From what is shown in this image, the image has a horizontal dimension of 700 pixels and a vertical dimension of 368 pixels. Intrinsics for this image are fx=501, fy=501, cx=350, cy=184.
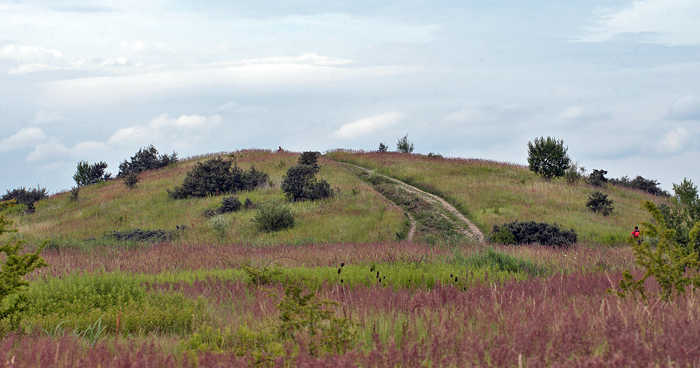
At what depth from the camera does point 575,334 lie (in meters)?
3.35

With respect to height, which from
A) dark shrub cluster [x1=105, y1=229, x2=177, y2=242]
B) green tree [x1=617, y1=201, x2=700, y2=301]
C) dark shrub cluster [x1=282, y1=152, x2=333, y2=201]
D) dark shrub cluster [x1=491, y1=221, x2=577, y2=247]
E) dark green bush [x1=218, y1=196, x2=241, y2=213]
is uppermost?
dark shrub cluster [x1=282, y1=152, x2=333, y2=201]

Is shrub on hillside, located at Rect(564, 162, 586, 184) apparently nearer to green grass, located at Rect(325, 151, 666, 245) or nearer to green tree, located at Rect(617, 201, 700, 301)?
green grass, located at Rect(325, 151, 666, 245)

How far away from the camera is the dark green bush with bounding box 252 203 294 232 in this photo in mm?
19484

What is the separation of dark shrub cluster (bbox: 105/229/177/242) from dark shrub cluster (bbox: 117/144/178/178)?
70.0 ft

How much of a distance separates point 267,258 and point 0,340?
745 cm

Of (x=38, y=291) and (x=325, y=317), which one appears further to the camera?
(x=38, y=291)

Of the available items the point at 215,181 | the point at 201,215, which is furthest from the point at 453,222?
the point at 215,181

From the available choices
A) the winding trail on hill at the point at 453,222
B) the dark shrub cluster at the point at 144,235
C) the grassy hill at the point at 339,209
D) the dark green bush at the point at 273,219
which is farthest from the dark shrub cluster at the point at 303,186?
the dark shrub cluster at the point at 144,235

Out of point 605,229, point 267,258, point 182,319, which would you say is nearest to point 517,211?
point 605,229

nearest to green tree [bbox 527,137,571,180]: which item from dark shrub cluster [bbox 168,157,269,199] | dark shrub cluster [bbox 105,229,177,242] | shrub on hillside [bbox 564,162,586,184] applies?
shrub on hillside [bbox 564,162,586,184]

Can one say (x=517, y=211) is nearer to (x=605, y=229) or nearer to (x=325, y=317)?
(x=605, y=229)

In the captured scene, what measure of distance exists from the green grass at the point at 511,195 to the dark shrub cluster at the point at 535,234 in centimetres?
233

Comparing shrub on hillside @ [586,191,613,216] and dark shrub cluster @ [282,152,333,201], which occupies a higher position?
dark shrub cluster @ [282,152,333,201]

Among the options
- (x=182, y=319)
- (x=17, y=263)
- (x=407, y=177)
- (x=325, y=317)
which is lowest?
(x=182, y=319)
